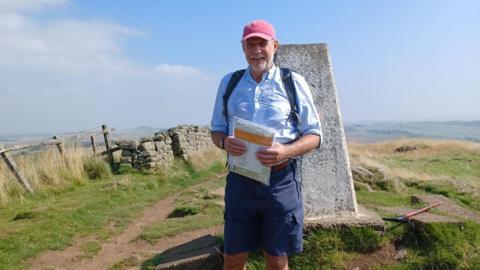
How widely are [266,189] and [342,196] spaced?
2.02 m

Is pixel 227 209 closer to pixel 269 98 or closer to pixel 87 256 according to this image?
pixel 269 98

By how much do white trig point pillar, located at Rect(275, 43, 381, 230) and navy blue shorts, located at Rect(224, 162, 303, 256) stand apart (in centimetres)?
164

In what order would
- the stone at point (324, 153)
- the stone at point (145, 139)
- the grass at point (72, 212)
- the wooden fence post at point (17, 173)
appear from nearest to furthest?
the stone at point (324, 153) → the grass at point (72, 212) → the wooden fence post at point (17, 173) → the stone at point (145, 139)

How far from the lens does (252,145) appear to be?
2.61 m

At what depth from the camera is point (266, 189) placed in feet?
8.86

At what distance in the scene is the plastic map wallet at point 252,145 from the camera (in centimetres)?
257

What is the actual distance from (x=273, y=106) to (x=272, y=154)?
34 cm

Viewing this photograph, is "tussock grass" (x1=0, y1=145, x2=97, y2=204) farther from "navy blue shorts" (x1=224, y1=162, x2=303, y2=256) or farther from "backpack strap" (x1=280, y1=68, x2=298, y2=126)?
"backpack strap" (x1=280, y1=68, x2=298, y2=126)

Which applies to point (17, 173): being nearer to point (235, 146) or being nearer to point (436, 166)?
point (235, 146)

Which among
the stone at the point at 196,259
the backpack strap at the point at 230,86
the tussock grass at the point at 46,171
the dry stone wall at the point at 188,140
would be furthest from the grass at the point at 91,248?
the dry stone wall at the point at 188,140

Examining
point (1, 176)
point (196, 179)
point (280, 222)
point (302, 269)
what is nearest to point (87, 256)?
point (302, 269)

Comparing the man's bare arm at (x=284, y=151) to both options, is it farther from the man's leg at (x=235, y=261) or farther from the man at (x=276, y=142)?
the man's leg at (x=235, y=261)

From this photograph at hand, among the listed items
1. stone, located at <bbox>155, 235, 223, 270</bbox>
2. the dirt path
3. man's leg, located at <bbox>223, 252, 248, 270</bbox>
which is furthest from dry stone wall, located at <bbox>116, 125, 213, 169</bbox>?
man's leg, located at <bbox>223, 252, 248, 270</bbox>

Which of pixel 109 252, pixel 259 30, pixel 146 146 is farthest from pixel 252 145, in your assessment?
pixel 146 146
